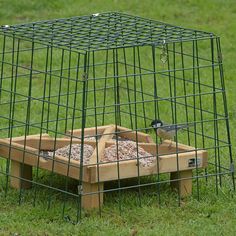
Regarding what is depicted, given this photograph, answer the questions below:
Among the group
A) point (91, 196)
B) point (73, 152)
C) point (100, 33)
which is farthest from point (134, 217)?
point (100, 33)

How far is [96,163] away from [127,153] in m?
0.55

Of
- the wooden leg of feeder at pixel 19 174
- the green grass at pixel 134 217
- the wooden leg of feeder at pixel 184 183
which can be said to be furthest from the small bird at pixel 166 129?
the wooden leg of feeder at pixel 19 174

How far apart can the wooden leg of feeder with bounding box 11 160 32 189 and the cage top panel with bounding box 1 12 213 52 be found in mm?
917

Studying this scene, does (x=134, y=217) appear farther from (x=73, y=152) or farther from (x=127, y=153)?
(x=73, y=152)

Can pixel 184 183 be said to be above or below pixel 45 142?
below

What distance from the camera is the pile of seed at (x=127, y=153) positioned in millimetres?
6395

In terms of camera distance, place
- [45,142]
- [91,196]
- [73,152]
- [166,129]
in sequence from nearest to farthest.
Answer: [91,196] → [166,129] → [73,152] → [45,142]

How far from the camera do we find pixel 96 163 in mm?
6078

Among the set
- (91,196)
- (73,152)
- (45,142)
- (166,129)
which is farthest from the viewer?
(45,142)

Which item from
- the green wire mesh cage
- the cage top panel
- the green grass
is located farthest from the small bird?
the cage top panel

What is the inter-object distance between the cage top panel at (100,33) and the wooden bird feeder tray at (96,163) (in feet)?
2.07

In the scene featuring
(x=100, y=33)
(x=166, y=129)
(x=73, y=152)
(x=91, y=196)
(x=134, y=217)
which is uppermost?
(x=100, y=33)

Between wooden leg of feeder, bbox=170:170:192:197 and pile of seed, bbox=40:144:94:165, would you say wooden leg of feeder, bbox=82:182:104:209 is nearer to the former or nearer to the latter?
pile of seed, bbox=40:144:94:165

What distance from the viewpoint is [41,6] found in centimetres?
1320
